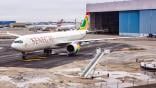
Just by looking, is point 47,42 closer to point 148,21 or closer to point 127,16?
point 148,21

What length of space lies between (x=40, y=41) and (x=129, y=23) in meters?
65.0

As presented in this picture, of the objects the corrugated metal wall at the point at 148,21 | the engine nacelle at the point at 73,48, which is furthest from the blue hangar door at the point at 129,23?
the engine nacelle at the point at 73,48

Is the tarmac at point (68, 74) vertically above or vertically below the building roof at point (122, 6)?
below

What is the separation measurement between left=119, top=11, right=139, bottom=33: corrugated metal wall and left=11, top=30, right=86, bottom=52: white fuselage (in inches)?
2032

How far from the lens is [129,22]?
112688mm

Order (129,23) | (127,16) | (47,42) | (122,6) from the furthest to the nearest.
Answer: (122,6)
(127,16)
(129,23)
(47,42)

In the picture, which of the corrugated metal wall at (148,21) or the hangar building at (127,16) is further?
the hangar building at (127,16)

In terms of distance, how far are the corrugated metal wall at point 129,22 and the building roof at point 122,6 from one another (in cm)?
177

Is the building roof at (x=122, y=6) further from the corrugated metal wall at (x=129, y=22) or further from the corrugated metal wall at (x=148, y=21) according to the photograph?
the corrugated metal wall at (x=129, y=22)

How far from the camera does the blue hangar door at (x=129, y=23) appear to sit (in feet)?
362

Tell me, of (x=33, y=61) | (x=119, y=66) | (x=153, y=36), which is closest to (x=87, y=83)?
(x=119, y=66)

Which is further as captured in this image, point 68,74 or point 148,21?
point 148,21

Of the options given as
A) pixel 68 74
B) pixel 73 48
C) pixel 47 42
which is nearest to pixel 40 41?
pixel 47 42

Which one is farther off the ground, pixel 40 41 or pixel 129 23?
pixel 40 41
